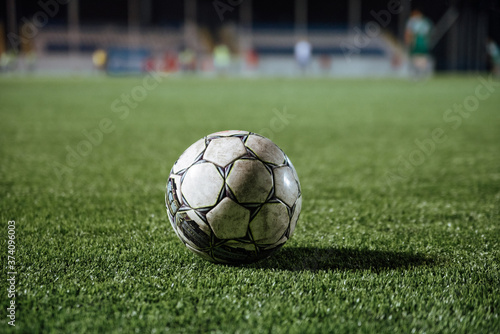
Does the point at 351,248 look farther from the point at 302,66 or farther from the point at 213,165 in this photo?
the point at 302,66

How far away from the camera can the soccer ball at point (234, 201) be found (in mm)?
2211

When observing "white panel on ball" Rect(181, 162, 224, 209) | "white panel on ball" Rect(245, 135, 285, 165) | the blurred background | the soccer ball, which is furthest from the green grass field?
the blurred background

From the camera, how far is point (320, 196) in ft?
12.7

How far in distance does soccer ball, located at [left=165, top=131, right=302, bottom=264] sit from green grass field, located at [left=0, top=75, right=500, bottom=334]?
127 millimetres

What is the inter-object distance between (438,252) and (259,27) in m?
38.3

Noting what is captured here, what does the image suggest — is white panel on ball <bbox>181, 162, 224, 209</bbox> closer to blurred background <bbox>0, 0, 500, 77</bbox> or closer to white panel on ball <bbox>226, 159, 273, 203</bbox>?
white panel on ball <bbox>226, 159, 273, 203</bbox>

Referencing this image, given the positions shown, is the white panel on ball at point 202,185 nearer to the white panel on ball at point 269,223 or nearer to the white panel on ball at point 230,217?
the white panel on ball at point 230,217

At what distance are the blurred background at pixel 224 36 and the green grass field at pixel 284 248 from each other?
92.2ft

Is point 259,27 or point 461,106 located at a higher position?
point 259,27

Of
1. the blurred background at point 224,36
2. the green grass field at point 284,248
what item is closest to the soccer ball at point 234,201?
the green grass field at point 284,248

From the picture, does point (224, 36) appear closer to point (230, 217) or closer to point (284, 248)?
point (284, 248)

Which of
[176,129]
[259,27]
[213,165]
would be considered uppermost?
[259,27]

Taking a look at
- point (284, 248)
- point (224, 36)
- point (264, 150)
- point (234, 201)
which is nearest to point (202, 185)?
point (234, 201)

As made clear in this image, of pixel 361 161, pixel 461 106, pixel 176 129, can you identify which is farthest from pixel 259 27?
pixel 361 161
